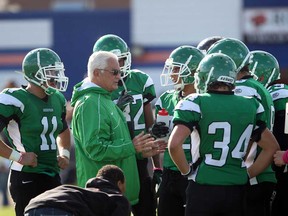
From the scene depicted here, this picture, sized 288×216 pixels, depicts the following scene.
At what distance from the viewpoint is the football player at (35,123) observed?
24.3ft

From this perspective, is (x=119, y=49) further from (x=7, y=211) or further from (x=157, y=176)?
(x=7, y=211)

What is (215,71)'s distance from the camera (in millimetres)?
6547

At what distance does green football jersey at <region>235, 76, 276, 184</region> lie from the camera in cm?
703

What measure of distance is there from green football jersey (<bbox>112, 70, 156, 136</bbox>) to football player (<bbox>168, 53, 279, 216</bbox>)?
4.78 ft

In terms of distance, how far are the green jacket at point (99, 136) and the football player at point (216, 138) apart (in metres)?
0.69

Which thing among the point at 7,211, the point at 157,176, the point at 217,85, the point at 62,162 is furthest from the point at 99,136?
the point at 7,211

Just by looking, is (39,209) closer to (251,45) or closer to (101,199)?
(101,199)

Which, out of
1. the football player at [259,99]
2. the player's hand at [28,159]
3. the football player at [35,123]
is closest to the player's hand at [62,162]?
the football player at [35,123]

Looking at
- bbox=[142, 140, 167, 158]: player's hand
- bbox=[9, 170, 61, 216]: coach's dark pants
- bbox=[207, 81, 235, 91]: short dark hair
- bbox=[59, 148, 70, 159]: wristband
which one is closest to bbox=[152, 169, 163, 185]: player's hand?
bbox=[142, 140, 167, 158]: player's hand

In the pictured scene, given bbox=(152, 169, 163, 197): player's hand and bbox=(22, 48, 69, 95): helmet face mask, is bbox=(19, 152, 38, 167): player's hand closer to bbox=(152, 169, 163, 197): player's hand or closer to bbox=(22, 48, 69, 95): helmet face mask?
bbox=(22, 48, 69, 95): helmet face mask

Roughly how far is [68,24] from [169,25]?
8.97 feet

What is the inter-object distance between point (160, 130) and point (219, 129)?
3.37 feet

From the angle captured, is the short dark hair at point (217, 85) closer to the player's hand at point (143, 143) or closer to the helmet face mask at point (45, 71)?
the player's hand at point (143, 143)

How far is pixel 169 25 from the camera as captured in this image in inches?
928
